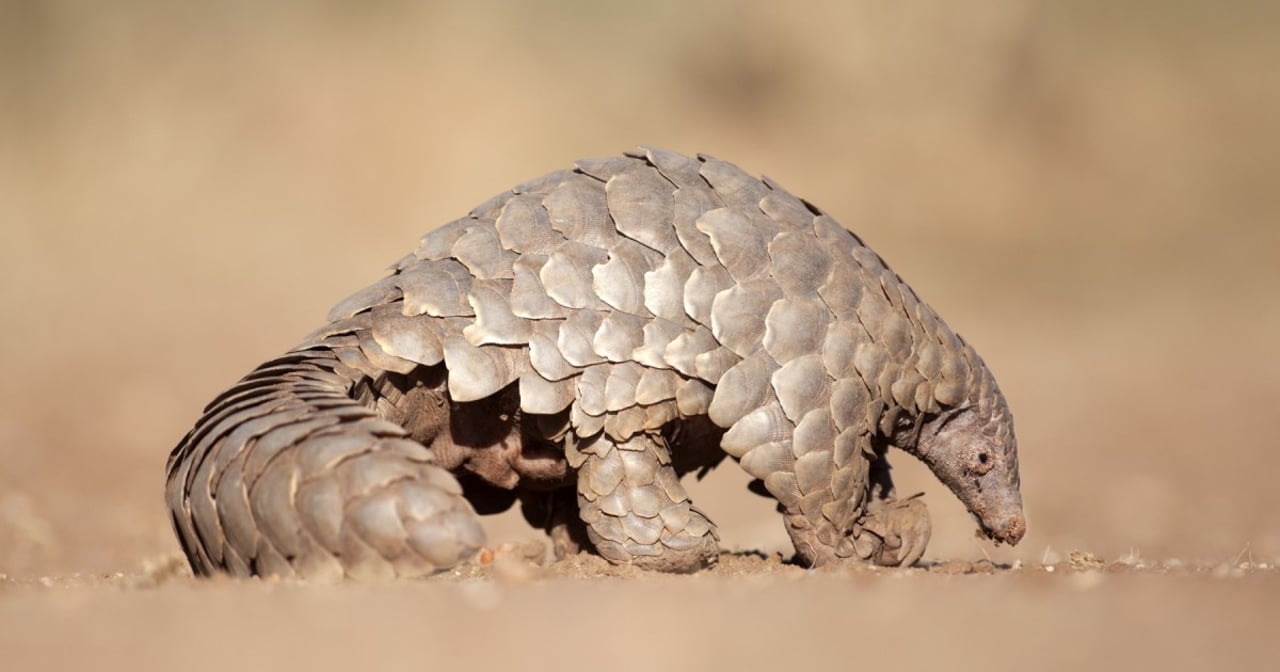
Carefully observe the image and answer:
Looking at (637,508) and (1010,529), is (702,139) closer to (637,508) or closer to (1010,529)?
(1010,529)

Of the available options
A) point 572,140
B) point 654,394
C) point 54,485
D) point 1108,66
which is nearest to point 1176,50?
point 1108,66

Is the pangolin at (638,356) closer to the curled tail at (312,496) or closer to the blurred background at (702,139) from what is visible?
the curled tail at (312,496)

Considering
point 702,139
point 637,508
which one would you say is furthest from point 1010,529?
point 702,139

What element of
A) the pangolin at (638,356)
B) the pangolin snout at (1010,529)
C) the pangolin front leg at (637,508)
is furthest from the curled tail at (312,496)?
the pangolin snout at (1010,529)

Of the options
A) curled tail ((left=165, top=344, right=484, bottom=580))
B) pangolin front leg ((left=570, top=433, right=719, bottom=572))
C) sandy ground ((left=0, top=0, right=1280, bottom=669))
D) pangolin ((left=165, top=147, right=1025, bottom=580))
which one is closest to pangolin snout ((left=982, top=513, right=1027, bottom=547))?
pangolin ((left=165, top=147, right=1025, bottom=580))

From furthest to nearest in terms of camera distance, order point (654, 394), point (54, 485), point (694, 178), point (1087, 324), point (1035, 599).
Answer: point (1087, 324) → point (54, 485) → point (694, 178) → point (654, 394) → point (1035, 599)

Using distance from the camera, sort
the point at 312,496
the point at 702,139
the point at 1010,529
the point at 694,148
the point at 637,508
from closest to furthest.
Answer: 1. the point at 312,496
2. the point at 637,508
3. the point at 1010,529
4. the point at 694,148
5. the point at 702,139

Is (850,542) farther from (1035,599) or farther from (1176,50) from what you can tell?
(1176,50)
